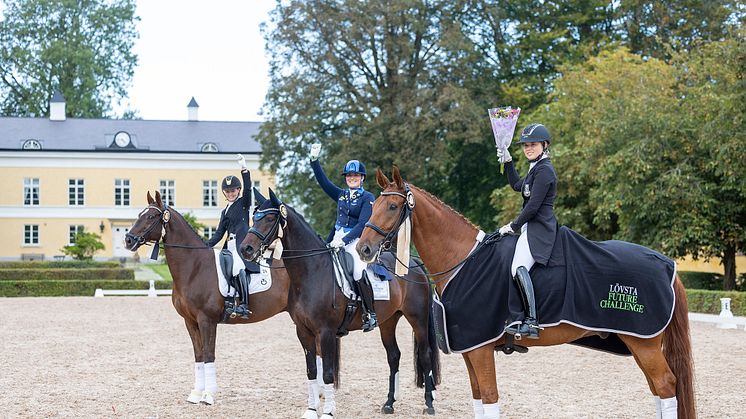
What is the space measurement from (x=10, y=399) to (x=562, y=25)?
29214 millimetres

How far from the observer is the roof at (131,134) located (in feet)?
176

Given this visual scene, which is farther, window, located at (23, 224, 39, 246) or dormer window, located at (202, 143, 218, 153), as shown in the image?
dormer window, located at (202, 143, 218, 153)

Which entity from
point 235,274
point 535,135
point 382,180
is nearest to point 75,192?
point 235,274

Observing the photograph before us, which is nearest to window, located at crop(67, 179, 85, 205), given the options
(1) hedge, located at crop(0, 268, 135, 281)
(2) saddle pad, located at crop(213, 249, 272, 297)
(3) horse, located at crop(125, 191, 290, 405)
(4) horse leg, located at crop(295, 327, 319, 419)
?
(1) hedge, located at crop(0, 268, 135, 281)

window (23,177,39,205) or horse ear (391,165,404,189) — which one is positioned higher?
window (23,177,39,205)

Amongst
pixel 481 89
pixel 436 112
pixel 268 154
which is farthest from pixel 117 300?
pixel 481 89

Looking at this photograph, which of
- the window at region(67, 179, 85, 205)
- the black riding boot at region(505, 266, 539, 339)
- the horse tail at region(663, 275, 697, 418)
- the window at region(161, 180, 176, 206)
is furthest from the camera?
the window at region(161, 180, 176, 206)

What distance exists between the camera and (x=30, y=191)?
2168 inches

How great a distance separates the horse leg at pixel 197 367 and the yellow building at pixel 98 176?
4565 centimetres

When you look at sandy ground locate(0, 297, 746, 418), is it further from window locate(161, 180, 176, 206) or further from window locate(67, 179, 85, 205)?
window locate(67, 179, 85, 205)

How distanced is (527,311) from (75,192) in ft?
175

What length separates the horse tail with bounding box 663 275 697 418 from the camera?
6.31 m

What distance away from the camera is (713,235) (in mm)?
21781

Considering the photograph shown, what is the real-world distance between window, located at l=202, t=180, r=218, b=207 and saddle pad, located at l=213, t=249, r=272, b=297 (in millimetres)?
47431
